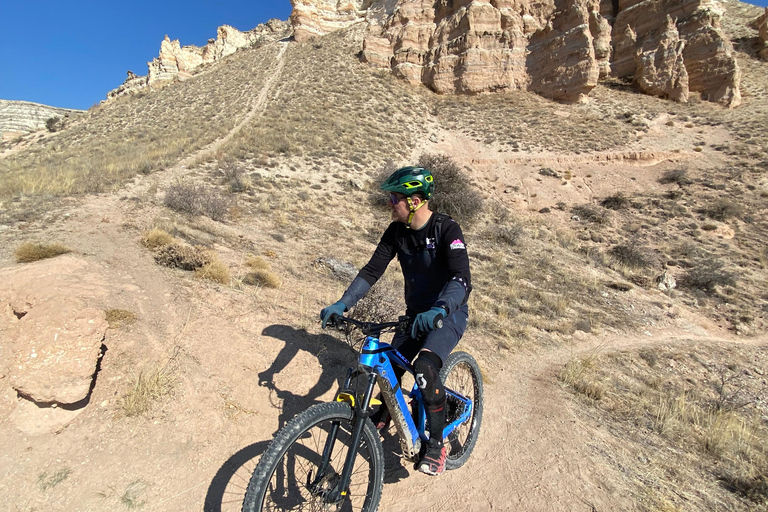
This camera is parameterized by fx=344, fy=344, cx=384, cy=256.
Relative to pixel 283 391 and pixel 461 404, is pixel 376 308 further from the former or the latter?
pixel 461 404

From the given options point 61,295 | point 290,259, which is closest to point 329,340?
point 61,295

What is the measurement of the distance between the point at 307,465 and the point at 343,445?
36 cm

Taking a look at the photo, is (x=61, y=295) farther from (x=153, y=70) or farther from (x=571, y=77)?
(x=153, y=70)

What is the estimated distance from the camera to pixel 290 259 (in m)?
8.11

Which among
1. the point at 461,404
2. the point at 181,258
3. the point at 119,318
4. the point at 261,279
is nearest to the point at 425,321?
the point at 461,404

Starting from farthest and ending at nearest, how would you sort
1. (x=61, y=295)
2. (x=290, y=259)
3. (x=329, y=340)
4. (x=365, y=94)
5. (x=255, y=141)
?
(x=365, y=94) → (x=255, y=141) → (x=290, y=259) → (x=329, y=340) → (x=61, y=295)

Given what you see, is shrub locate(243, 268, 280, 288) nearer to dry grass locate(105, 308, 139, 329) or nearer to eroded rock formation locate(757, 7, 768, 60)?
dry grass locate(105, 308, 139, 329)

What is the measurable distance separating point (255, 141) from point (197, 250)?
13700 mm

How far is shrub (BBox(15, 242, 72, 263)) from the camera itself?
4.75m

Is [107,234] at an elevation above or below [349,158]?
below

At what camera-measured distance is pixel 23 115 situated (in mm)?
50062

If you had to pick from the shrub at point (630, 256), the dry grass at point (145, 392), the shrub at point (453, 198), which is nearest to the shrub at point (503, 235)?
the shrub at point (453, 198)

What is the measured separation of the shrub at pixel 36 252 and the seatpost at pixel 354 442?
17.9 ft

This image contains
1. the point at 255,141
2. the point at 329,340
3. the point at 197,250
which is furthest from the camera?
the point at 255,141
